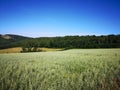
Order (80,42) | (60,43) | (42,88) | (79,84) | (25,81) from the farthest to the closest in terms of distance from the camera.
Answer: (60,43) < (80,42) < (25,81) < (79,84) < (42,88)

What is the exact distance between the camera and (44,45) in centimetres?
9038

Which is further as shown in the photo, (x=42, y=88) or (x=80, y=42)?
(x=80, y=42)

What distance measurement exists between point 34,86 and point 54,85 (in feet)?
2.35

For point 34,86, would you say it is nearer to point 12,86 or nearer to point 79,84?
point 12,86

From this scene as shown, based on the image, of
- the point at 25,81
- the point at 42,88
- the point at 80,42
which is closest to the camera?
the point at 42,88

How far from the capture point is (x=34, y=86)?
170 inches

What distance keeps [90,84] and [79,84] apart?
42cm

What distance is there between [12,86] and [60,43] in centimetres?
8223

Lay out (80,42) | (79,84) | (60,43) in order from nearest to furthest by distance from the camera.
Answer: (79,84), (80,42), (60,43)

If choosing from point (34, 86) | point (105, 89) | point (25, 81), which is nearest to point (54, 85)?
point (34, 86)

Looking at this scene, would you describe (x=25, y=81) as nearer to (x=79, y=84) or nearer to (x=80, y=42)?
(x=79, y=84)

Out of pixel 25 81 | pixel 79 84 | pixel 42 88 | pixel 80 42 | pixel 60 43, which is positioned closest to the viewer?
pixel 42 88

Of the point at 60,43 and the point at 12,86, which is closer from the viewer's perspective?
the point at 12,86

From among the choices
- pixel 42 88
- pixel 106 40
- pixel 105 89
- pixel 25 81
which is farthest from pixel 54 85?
pixel 106 40
